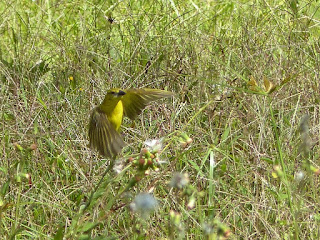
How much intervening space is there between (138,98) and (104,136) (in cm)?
48

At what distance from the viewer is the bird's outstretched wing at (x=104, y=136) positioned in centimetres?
250

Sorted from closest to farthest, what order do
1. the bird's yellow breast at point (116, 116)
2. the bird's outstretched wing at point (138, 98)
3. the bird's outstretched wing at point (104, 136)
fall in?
the bird's outstretched wing at point (104, 136), the bird's yellow breast at point (116, 116), the bird's outstretched wing at point (138, 98)

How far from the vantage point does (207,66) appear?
3.81 meters

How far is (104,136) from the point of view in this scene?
2598 millimetres

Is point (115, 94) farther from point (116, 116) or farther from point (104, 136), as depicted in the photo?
point (104, 136)

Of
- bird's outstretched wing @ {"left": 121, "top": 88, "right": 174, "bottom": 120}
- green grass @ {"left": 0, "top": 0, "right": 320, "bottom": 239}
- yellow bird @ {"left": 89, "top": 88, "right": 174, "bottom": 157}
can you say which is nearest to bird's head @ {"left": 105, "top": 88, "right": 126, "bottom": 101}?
yellow bird @ {"left": 89, "top": 88, "right": 174, "bottom": 157}

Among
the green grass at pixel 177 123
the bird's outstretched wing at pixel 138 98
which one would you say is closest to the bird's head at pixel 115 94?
the bird's outstretched wing at pixel 138 98

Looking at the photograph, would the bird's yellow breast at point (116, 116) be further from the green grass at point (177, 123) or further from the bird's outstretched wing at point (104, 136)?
the green grass at point (177, 123)

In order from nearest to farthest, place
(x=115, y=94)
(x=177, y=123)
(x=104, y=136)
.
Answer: (x=104, y=136) < (x=115, y=94) < (x=177, y=123)

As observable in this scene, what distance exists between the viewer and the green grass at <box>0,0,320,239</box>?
8.25 ft

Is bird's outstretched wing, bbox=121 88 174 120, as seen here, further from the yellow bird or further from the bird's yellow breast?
the bird's yellow breast

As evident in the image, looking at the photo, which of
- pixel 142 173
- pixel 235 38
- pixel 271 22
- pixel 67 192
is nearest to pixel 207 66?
pixel 235 38

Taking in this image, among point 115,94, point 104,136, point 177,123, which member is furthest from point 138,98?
point 104,136

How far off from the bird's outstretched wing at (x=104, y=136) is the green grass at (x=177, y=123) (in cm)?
10
